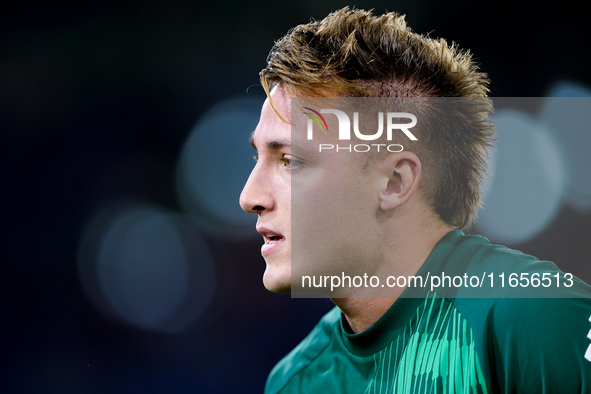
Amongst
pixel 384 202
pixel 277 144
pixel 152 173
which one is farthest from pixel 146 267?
pixel 384 202

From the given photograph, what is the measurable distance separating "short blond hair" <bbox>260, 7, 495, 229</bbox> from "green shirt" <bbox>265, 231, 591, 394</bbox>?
0.16 m

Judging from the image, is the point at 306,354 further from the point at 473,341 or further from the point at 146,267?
the point at 146,267

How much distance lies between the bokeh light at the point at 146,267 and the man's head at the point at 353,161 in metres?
2.26

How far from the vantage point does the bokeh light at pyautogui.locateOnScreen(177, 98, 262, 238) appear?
3268mm

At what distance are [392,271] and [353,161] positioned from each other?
0.99 feet

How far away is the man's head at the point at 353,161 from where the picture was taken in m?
1.08

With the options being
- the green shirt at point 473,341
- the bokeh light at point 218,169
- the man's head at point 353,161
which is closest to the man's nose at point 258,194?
the man's head at point 353,161

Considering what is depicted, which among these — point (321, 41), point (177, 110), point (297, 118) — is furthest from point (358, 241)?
point (177, 110)

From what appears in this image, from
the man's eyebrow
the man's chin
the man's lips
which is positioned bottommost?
the man's chin

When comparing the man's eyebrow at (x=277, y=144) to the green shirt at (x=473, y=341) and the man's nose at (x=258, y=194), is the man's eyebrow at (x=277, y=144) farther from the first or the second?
the green shirt at (x=473, y=341)

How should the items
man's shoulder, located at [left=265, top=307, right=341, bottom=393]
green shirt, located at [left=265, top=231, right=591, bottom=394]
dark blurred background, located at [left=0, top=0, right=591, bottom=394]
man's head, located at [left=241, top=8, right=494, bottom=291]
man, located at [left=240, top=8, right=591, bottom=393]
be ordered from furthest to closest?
1. dark blurred background, located at [left=0, top=0, right=591, bottom=394]
2. man's shoulder, located at [left=265, top=307, right=341, bottom=393]
3. man's head, located at [left=241, top=8, right=494, bottom=291]
4. man, located at [left=240, top=8, right=591, bottom=393]
5. green shirt, located at [left=265, top=231, right=591, bottom=394]

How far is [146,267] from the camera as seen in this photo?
128 inches

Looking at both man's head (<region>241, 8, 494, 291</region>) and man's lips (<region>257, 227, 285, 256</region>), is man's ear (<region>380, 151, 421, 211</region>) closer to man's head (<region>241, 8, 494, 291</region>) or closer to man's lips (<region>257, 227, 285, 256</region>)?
man's head (<region>241, 8, 494, 291</region>)

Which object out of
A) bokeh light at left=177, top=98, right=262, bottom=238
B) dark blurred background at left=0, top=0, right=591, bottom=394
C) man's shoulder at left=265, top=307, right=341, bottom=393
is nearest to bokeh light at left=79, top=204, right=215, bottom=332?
dark blurred background at left=0, top=0, right=591, bottom=394
